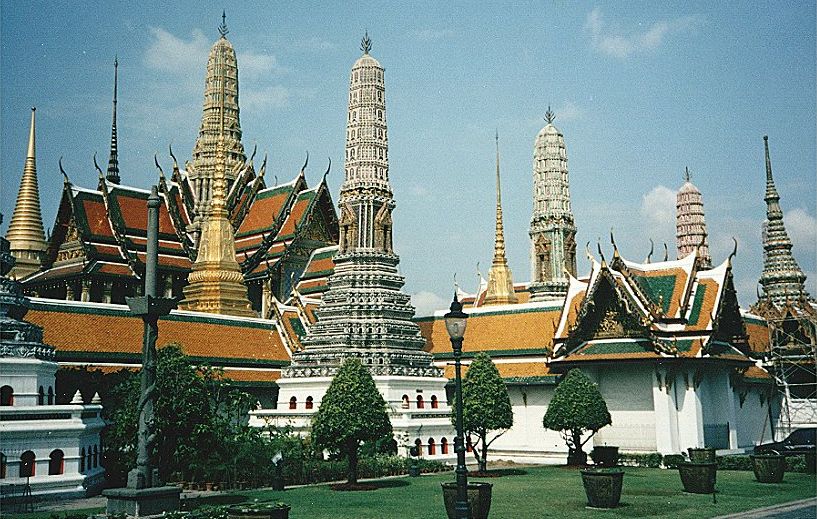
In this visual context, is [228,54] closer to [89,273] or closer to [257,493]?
[89,273]

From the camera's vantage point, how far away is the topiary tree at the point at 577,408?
2745 centimetres

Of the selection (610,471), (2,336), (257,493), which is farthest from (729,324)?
(2,336)

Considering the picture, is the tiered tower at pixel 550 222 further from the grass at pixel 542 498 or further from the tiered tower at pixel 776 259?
the grass at pixel 542 498

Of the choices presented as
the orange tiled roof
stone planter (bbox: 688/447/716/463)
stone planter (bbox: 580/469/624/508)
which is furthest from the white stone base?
stone planter (bbox: 580/469/624/508)

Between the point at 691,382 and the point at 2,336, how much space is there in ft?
67.1

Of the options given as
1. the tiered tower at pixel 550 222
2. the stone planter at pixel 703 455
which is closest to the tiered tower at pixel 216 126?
the tiered tower at pixel 550 222

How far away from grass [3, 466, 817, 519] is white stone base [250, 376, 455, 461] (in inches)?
162

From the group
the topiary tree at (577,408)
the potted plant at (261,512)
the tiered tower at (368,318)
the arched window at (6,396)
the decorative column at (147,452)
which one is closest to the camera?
the potted plant at (261,512)

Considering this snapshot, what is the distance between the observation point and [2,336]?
21688 mm

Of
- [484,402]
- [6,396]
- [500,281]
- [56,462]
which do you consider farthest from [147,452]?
[500,281]

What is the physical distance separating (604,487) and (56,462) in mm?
12482

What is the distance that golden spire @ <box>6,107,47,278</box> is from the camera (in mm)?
52625

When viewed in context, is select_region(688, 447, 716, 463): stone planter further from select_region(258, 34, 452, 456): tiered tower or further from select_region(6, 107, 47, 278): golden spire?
select_region(6, 107, 47, 278): golden spire

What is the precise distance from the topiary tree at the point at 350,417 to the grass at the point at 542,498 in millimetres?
1204
